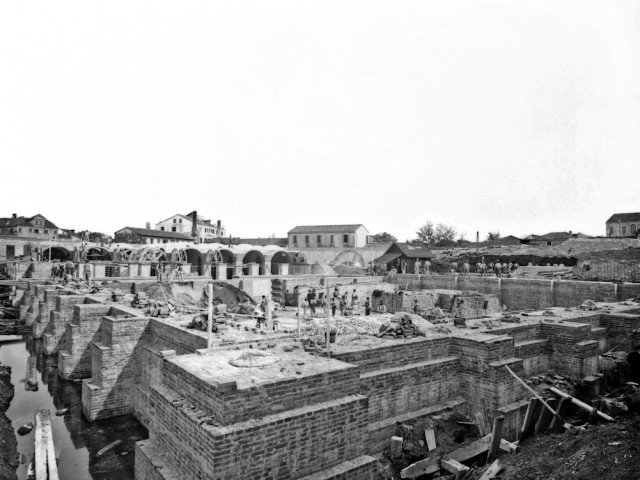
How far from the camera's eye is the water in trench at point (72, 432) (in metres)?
8.29

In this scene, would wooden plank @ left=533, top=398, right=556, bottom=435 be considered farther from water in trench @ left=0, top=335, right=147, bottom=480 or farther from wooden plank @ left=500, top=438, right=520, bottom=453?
water in trench @ left=0, top=335, right=147, bottom=480

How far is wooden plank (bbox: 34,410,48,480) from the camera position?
755cm

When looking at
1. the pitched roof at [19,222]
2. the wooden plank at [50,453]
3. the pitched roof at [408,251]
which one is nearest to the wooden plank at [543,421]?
the wooden plank at [50,453]

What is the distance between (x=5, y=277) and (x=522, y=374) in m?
33.8

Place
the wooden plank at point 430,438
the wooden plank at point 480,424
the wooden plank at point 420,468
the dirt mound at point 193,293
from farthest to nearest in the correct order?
1. the dirt mound at point 193,293
2. the wooden plank at point 480,424
3. the wooden plank at point 430,438
4. the wooden plank at point 420,468

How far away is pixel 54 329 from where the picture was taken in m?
15.2

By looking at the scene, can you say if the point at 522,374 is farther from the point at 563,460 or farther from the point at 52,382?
the point at 52,382

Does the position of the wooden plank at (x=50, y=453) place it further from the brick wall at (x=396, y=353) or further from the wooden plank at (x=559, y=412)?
the wooden plank at (x=559, y=412)

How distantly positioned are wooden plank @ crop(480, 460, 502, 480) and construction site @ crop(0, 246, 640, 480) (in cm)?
3

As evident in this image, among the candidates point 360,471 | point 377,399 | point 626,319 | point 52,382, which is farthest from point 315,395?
point 52,382

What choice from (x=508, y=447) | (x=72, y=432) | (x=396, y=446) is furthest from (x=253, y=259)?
(x=508, y=447)

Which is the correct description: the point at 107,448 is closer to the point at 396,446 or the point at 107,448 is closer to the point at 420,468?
the point at 396,446

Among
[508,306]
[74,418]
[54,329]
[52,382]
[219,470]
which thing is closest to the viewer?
[219,470]

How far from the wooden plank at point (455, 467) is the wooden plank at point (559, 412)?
6.38 feet
